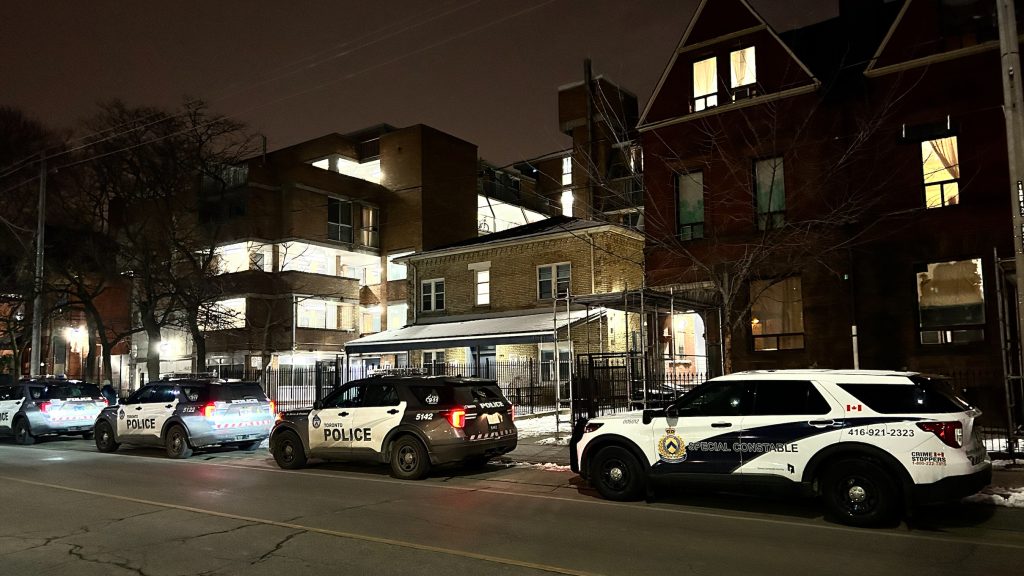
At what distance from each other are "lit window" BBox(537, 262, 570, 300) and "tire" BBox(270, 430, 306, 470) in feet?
54.4

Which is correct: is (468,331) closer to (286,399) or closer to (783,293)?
(286,399)

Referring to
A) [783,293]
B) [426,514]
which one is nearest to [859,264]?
[783,293]

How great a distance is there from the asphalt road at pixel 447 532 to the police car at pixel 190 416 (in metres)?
3.60

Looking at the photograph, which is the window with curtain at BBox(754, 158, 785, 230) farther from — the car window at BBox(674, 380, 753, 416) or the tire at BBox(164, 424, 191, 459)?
the tire at BBox(164, 424, 191, 459)

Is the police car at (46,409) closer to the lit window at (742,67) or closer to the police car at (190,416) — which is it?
the police car at (190,416)

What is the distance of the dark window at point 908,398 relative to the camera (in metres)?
8.59

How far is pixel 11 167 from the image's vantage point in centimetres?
3538

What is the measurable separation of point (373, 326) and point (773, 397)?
39.2m

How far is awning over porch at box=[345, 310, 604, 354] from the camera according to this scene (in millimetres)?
27288

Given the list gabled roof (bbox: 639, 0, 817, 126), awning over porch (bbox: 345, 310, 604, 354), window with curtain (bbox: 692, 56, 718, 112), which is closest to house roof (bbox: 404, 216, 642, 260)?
awning over porch (bbox: 345, 310, 604, 354)

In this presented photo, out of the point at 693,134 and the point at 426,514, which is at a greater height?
the point at 693,134

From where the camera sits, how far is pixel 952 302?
1734cm

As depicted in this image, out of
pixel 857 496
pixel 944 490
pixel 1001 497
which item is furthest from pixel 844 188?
pixel 944 490

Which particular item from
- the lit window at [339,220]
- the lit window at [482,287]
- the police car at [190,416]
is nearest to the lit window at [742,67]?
the police car at [190,416]
